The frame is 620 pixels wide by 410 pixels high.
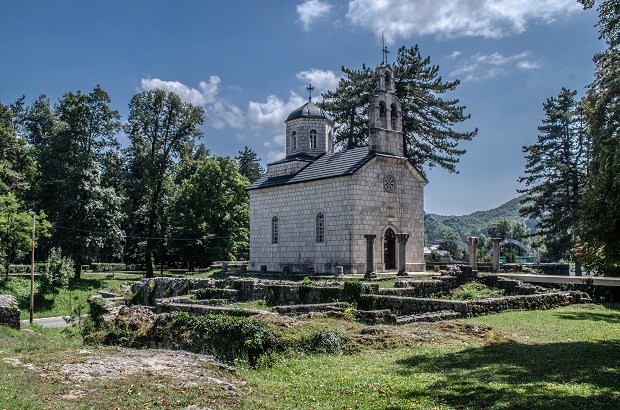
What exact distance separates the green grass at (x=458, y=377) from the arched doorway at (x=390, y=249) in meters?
21.4

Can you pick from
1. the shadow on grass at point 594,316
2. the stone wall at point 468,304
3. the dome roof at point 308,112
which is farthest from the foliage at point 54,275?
the shadow on grass at point 594,316

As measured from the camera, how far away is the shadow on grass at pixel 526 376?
25.8 feet

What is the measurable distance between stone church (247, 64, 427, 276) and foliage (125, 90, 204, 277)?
1174 cm

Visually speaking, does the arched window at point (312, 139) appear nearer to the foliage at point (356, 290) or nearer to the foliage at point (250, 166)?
the foliage at point (356, 290)

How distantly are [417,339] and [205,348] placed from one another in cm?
528

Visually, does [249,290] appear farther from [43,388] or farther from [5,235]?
[5,235]

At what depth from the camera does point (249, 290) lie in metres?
27.0

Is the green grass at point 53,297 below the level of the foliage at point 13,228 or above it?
below

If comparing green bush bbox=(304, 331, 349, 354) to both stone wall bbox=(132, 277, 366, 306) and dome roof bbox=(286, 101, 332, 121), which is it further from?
dome roof bbox=(286, 101, 332, 121)

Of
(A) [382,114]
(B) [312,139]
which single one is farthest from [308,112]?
(A) [382,114]

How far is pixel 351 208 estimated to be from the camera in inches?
1334

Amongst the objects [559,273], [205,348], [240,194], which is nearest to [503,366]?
[205,348]

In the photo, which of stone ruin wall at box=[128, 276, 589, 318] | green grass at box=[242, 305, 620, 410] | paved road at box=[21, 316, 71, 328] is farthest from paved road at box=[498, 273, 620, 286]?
paved road at box=[21, 316, 71, 328]

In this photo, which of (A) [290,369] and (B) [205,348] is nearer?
(A) [290,369]
